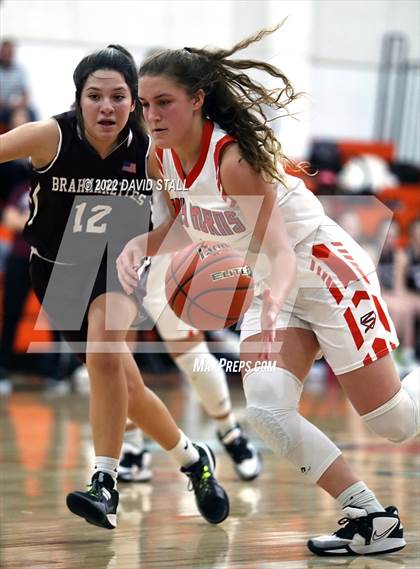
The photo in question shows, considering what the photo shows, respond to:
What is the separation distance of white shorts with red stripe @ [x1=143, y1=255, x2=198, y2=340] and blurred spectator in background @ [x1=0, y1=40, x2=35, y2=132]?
16.7 ft

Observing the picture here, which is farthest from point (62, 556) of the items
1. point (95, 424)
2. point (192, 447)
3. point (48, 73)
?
point (48, 73)

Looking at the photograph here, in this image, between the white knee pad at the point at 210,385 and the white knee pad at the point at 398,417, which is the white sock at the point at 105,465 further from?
the white knee pad at the point at 210,385

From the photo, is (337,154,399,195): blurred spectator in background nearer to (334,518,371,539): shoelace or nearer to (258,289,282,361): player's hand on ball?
(334,518,371,539): shoelace

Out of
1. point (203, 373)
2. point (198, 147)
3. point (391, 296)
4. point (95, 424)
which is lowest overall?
point (391, 296)

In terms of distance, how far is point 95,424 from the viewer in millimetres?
3646

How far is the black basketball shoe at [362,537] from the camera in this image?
11.2 ft

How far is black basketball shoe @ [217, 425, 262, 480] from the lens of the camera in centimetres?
494

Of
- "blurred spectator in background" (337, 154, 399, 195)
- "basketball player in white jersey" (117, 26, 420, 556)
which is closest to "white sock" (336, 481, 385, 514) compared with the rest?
"basketball player in white jersey" (117, 26, 420, 556)

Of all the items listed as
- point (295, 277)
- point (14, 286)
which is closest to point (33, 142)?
point (295, 277)

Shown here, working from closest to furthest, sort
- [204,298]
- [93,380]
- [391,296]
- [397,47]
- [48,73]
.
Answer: [93,380] → [204,298] → [391,296] → [48,73] → [397,47]

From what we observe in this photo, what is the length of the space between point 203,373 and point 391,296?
561 centimetres

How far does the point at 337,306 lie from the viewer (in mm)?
3422

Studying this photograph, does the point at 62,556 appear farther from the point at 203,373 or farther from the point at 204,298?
the point at 203,373

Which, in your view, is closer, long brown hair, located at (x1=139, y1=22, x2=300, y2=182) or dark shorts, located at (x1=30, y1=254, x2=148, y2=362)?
long brown hair, located at (x1=139, y1=22, x2=300, y2=182)
